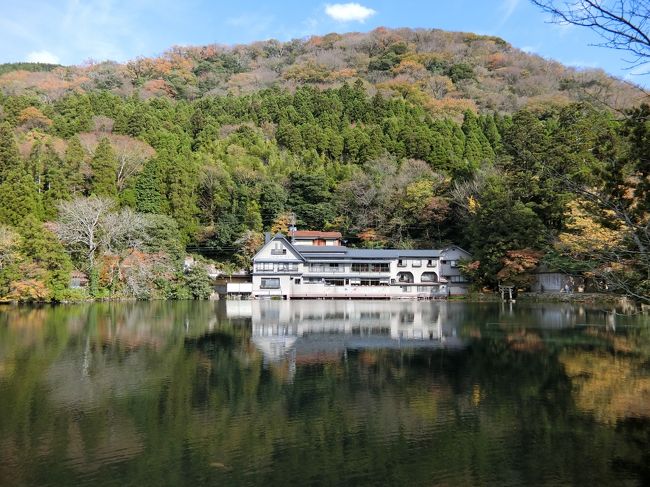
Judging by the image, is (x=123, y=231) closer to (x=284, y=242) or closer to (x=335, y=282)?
(x=284, y=242)

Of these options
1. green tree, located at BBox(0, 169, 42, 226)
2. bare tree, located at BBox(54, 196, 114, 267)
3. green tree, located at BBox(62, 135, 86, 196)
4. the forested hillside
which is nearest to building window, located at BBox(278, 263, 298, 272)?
the forested hillside

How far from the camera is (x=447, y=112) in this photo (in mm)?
57438

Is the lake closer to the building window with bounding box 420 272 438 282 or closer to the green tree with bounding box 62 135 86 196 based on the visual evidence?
the building window with bounding box 420 272 438 282

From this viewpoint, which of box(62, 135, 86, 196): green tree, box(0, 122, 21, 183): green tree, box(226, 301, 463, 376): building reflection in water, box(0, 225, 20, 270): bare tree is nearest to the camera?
box(226, 301, 463, 376): building reflection in water

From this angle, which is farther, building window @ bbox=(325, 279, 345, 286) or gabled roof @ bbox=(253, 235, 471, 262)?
building window @ bbox=(325, 279, 345, 286)

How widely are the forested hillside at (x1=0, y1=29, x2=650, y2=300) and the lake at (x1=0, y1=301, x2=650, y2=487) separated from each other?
3.92m

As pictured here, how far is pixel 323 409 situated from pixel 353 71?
2861 inches

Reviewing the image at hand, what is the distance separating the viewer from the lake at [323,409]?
577cm

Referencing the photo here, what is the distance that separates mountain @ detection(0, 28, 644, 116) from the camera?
6119cm

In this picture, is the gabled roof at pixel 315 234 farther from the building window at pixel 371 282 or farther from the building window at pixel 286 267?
the building window at pixel 371 282

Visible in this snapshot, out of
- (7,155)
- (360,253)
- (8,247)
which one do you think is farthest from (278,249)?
(7,155)

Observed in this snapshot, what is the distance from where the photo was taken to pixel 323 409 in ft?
26.4

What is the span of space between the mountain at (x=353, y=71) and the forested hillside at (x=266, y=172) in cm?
61

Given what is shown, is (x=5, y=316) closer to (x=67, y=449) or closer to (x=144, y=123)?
(x=67, y=449)
